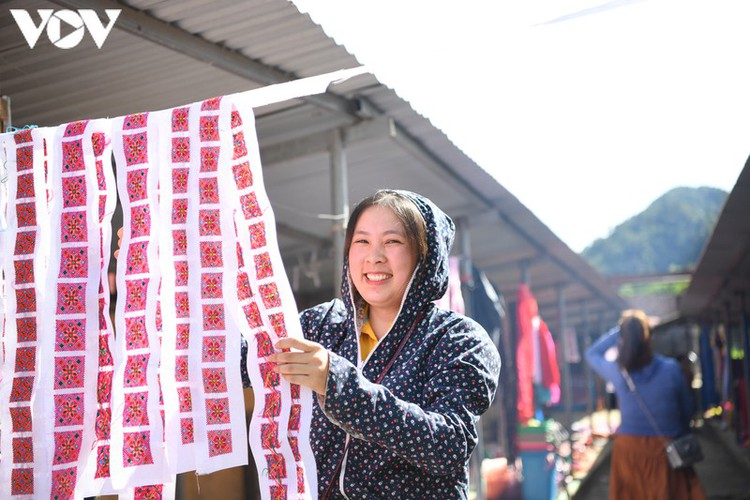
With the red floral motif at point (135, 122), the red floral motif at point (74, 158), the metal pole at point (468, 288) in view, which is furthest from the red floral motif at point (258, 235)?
the metal pole at point (468, 288)

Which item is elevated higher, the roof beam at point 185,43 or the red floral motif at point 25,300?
the roof beam at point 185,43

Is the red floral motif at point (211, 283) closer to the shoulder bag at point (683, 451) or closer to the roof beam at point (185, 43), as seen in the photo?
the roof beam at point (185, 43)

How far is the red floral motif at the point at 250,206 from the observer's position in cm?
239

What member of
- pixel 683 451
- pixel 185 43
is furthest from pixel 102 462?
pixel 683 451

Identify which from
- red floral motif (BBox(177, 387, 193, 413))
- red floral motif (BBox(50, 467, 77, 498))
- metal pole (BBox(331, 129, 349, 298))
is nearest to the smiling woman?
red floral motif (BBox(177, 387, 193, 413))

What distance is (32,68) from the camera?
477cm

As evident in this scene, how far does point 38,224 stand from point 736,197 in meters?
6.23

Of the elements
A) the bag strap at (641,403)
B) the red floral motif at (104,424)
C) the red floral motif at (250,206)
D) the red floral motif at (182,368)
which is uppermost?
the red floral motif at (250,206)

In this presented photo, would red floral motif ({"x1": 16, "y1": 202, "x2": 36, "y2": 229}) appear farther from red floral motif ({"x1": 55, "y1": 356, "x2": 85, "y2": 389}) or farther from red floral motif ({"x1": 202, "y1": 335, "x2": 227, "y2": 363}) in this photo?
red floral motif ({"x1": 202, "y1": 335, "x2": 227, "y2": 363})

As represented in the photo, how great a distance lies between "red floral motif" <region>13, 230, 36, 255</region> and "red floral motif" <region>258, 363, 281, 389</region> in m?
0.77

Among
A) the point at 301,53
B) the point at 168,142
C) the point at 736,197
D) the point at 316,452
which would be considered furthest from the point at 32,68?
the point at 736,197

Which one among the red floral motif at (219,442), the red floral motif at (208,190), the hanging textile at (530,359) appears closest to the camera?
the red floral motif at (219,442)

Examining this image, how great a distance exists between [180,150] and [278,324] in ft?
1.82

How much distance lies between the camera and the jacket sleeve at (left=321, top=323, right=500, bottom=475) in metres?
2.00
